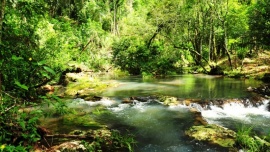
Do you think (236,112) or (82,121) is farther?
(236,112)

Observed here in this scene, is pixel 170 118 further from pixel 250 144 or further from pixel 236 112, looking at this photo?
pixel 236 112

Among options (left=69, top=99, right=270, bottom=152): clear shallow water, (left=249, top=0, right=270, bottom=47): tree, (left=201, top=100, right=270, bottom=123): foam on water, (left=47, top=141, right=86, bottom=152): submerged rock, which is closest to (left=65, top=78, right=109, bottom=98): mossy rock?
(left=69, top=99, right=270, bottom=152): clear shallow water

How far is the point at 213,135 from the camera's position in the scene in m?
7.31

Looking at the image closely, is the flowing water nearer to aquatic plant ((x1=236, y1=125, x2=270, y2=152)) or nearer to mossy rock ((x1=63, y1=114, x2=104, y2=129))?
mossy rock ((x1=63, y1=114, x2=104, y2=129))

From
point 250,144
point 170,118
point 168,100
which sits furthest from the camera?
point 168,100

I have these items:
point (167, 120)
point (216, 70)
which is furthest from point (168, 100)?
point (216, 70)

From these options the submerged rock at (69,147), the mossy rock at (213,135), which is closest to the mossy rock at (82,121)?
the submerged rock at (69,147)

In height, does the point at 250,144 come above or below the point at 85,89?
below

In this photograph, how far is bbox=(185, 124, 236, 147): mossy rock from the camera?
6.87 m

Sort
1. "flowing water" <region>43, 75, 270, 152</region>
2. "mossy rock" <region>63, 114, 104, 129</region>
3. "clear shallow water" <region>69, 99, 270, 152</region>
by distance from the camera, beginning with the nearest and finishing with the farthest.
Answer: "clear shallow water" <region>69, 99, 270, 152</region>, "flowing water" <region>43, 75, 270, 152</region>, "mossy rock" <region>63, 114, 104, 129</region>

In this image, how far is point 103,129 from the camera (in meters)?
7.94

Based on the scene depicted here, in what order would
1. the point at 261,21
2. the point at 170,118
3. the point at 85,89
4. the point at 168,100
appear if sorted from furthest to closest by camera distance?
the point at 261,21
the point at 85,89
the point at 168,100
the point at 170,118

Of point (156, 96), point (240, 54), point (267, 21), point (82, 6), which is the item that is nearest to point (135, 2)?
point (82, 6)

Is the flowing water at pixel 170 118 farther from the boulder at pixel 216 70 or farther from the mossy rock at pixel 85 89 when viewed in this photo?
the boulder at pixel 216 70
